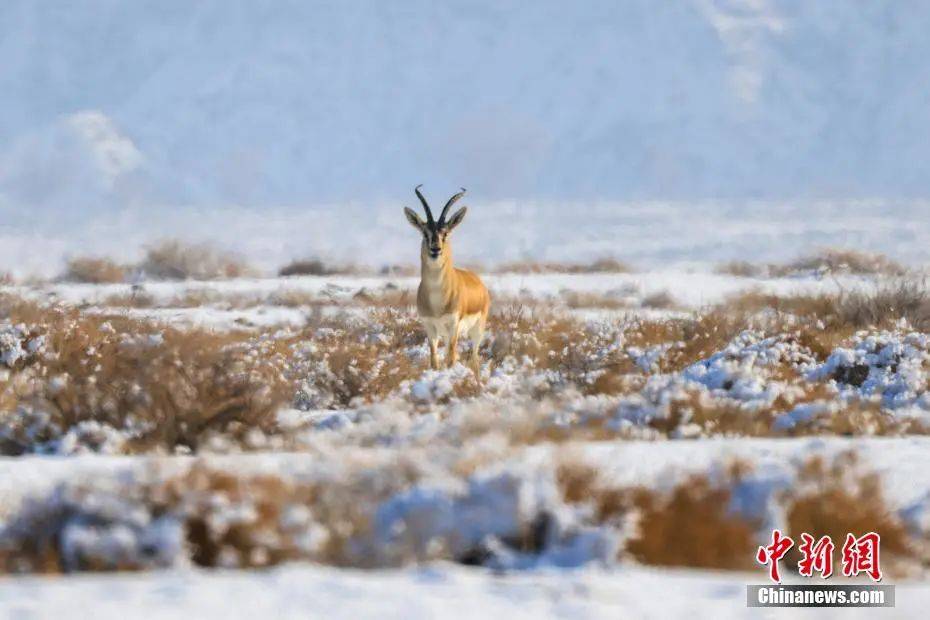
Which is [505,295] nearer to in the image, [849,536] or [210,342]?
[210,342]

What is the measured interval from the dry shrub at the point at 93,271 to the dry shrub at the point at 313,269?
469 centimetres

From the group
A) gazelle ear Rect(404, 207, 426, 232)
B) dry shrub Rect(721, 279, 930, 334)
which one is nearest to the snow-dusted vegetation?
dry shrub Rect(721, 279, 930, 334)

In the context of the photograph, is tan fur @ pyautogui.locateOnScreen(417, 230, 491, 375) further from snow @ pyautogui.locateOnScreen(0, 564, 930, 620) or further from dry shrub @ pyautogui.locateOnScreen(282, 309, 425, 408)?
snow @ pyautogui.locateOnScreen(0, 564, 930, 620)

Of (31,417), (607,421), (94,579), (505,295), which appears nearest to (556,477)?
(94,579)

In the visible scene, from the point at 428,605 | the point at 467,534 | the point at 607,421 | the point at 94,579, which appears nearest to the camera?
the point at 428,605

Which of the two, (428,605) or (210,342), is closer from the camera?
(428,605)

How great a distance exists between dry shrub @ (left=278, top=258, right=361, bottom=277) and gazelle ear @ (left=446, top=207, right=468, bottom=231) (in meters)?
24.4

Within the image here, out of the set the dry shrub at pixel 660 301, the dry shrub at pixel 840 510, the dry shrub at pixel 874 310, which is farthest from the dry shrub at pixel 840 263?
the dry shrub at pixel 840 510

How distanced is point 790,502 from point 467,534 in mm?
1490

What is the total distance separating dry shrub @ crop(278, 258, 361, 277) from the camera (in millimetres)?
40125

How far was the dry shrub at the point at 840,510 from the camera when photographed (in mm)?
5742

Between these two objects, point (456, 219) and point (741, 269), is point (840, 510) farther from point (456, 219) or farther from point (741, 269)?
point (741, 269)

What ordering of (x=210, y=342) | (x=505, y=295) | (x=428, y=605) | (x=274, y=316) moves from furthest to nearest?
(x=505, y=295), (x=274, y=316), (x=210, y=342), (x=428, y=605)

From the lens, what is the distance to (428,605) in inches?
173
